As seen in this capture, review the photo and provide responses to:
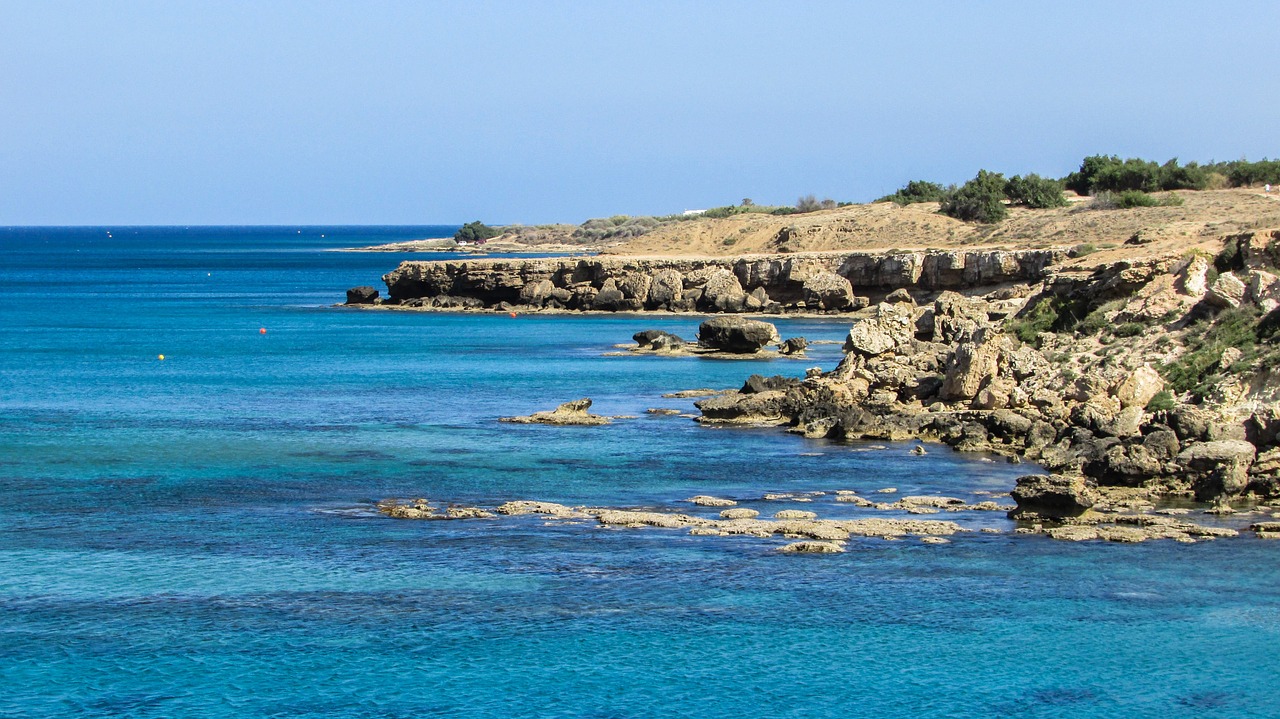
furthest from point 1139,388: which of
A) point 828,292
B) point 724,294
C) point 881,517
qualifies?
point 724,294

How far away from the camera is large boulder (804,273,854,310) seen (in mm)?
93562

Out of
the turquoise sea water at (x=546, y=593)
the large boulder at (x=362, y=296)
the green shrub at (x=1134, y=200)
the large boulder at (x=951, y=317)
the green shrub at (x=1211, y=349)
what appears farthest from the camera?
the large boulder at (x=362, y=296)

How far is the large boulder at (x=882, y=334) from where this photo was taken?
48.9 meters

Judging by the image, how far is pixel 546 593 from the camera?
2542 centimetres

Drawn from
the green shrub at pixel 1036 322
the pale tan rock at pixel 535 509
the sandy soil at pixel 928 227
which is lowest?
the pale tan rock at pixel 535 509

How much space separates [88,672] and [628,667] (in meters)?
8.10

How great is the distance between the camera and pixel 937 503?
32.4m

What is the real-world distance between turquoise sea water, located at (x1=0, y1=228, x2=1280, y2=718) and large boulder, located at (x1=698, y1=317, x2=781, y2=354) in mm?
21783

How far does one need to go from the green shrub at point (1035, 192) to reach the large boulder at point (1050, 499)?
83.0m

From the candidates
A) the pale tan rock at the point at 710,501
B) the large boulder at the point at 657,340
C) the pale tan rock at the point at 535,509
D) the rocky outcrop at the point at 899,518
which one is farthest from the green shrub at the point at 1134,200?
the pale tan rock at the point at 535,509

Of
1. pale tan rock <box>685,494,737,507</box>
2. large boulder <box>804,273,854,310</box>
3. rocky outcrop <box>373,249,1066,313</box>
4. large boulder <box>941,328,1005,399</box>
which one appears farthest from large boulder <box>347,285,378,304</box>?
pale tan rock <box>685,494,737,507</box>

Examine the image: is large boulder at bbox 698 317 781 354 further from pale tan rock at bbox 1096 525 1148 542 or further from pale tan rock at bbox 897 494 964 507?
pale tan rock at bbox 1096 525 1148 542

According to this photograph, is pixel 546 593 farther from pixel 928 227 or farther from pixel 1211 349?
pixel 928 227

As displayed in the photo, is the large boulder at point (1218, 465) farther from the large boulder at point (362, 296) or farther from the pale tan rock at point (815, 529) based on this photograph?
the large boulder at point (362, 296)
